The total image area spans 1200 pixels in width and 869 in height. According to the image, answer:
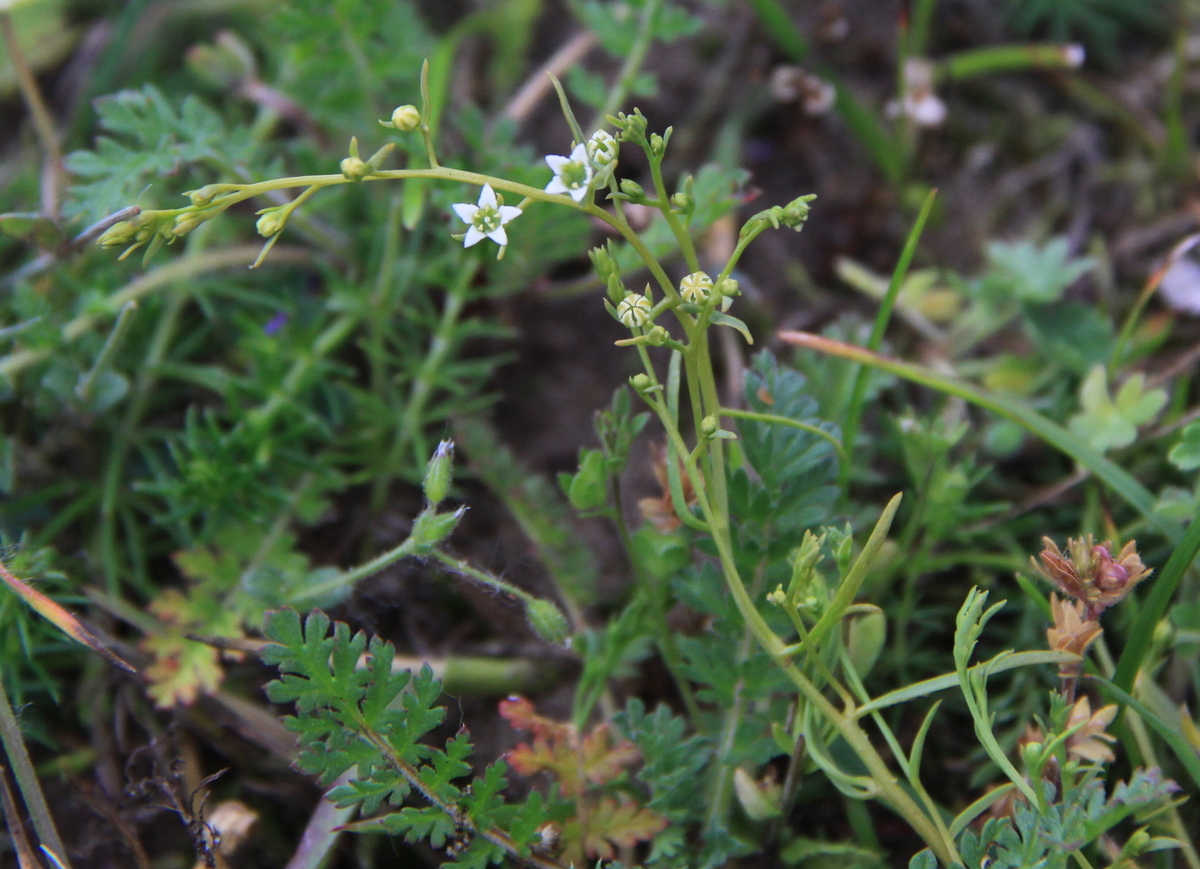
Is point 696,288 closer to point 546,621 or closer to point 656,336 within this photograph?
point 656,336

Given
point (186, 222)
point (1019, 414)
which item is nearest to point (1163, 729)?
point (1019, 414)

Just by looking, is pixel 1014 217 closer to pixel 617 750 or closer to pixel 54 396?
pixel 617 750

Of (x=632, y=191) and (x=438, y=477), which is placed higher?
(x=632, y=191)

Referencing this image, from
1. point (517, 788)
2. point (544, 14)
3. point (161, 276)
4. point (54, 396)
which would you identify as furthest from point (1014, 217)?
point (54, 396)

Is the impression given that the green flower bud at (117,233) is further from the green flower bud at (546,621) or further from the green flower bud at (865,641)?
the green flower bud at (865,641)

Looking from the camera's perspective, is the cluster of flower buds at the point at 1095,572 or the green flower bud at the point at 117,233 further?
the cluster of flower buds at the point at 1095,572

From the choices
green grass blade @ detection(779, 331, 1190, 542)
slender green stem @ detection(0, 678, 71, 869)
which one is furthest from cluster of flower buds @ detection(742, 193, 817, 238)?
slender green stem @ detection(0, 678, 71, 869)

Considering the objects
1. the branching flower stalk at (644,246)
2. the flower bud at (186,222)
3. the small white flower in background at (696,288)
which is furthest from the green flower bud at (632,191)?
the flower bud at (186,222)
